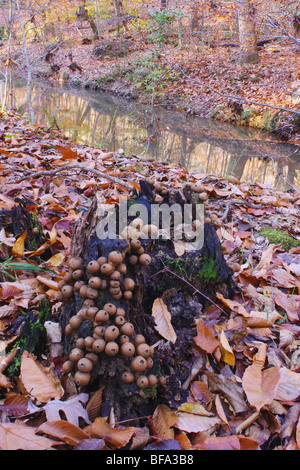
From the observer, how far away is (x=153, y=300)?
70.3 inches

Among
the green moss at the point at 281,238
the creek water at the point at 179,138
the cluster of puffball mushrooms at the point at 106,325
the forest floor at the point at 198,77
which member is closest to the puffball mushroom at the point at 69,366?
the cluster of puffball mushrooms at the point at 106,325

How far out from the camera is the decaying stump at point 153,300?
1401mm

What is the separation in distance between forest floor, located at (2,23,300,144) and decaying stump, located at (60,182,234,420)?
27.3ft

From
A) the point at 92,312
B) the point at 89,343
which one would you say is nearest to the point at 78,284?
the point at 92,312

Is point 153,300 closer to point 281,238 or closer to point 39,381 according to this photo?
point 39,381

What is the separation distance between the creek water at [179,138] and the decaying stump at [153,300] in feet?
14.2

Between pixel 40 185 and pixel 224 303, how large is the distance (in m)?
2.33

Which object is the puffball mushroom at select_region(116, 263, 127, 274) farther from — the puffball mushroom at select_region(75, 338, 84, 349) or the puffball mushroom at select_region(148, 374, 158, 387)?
the puffball mushroom at select_region(148, 374, 158, 387)

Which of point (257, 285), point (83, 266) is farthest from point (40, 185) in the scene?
point (257, 285)

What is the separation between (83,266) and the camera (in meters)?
1.55

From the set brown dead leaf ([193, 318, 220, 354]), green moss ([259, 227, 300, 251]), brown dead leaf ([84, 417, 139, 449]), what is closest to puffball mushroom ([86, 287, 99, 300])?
brown dead leaf ([84, 417, 139, 449])

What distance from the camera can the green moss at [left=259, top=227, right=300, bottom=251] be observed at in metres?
3.08

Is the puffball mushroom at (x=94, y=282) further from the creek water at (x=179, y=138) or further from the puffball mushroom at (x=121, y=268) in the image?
the creek water at (x=179, y=138)

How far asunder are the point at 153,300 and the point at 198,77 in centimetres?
1541
